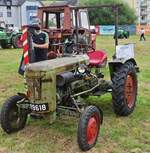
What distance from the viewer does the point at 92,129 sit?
5.99 meters

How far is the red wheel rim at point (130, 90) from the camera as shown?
7.49m

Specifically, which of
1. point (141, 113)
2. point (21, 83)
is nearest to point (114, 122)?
point (141, 113)

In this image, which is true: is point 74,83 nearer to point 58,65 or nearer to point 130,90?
point 58,65

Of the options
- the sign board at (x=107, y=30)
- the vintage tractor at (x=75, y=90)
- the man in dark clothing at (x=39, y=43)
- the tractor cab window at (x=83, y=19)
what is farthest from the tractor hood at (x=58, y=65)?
the sign board at (x=107, y=30)

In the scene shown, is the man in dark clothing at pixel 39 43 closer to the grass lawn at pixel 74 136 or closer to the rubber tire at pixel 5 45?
the grass lawn at pixel 74 136

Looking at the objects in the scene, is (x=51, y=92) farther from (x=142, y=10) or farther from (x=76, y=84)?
(x=142, y=10)

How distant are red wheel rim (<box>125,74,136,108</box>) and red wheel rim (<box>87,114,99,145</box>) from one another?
1460 millimetres

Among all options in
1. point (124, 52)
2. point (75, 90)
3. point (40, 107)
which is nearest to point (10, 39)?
point (124, 52)

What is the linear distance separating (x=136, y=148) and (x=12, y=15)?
223ft

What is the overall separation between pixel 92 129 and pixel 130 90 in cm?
182

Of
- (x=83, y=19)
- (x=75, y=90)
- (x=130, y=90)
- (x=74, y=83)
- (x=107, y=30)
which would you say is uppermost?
(x=83, y=19)

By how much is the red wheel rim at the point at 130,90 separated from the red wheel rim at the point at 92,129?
1.46 m

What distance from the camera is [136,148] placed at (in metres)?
5.96

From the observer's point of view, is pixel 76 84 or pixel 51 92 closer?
pixel 51 92
